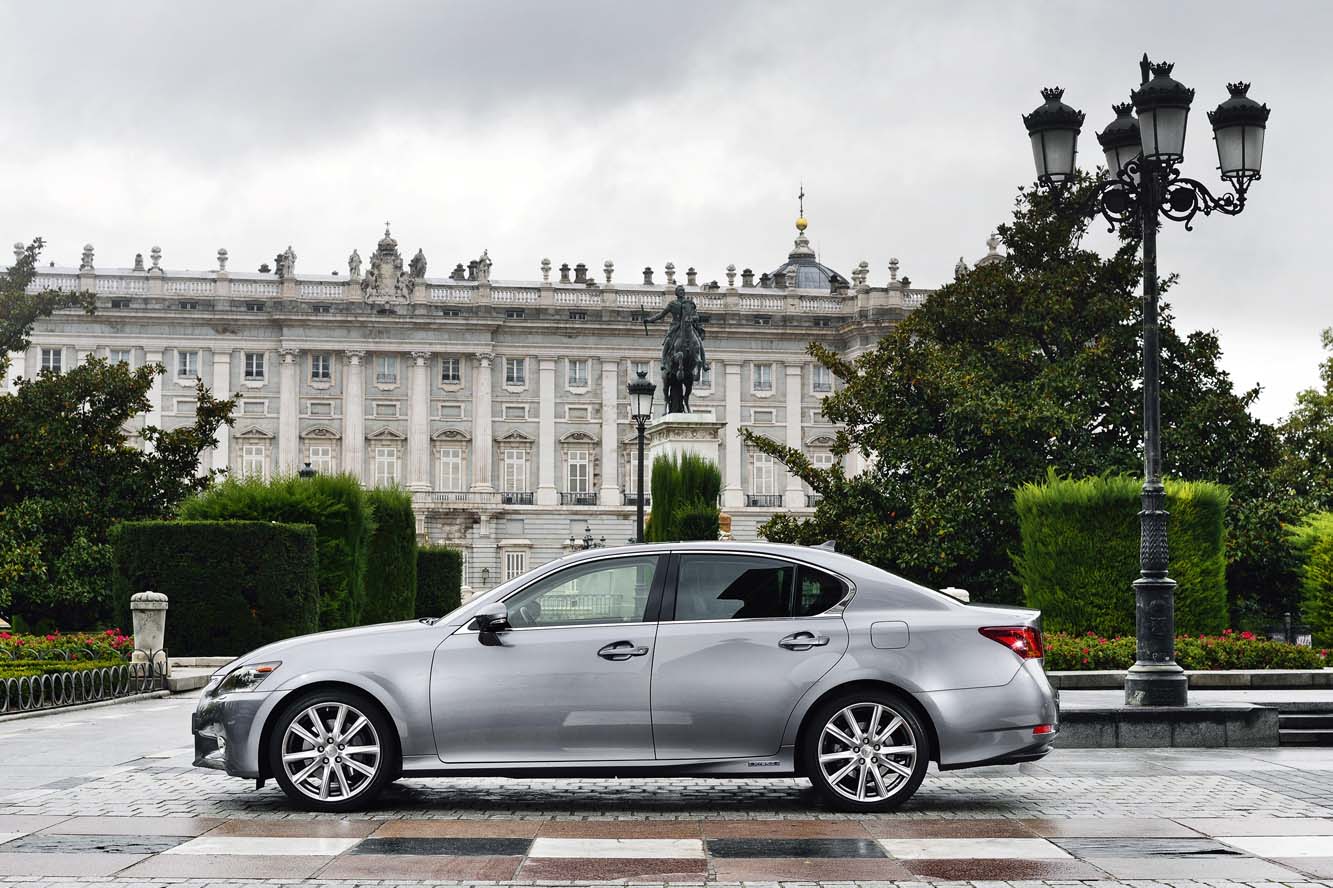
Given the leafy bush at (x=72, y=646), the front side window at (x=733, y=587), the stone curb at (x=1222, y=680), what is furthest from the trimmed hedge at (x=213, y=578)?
the front side window at (x=733, y=587)

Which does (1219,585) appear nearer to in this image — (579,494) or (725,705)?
(725,705)

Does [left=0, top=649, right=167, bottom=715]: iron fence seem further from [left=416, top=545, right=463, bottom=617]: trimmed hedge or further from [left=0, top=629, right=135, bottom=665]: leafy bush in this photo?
[left=416, top=545, right=463, bottom=617]: trimmed hedge

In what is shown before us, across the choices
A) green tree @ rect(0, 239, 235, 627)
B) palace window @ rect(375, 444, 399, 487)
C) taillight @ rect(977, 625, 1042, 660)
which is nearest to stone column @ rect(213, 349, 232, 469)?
palace window @ rect(375, 444, 399, 487)

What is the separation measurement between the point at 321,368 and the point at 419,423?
5852 millimetres

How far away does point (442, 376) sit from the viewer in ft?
271

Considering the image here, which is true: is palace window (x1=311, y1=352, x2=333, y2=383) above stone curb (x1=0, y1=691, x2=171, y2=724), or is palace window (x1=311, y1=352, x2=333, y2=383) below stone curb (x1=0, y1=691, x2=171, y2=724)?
above

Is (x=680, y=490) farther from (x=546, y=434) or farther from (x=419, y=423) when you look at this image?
(x=546, y=434)

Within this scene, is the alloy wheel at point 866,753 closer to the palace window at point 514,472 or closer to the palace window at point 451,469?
the palace window at point 451,469

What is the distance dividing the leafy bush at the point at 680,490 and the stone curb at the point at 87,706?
1037 cm

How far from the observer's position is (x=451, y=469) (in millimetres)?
82062

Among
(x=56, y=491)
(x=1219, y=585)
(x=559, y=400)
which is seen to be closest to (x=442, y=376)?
(x=559, y=400)

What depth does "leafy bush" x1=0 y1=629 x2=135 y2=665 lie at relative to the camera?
20.1m

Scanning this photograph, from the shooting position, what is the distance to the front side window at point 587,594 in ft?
28.4

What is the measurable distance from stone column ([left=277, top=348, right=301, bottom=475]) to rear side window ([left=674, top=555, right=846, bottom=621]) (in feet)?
244
